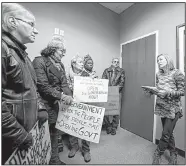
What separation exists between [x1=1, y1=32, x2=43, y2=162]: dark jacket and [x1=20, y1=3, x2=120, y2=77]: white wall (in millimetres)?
215

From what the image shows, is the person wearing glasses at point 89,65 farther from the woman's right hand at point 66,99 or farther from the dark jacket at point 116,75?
the woman's right hand at point 66,99

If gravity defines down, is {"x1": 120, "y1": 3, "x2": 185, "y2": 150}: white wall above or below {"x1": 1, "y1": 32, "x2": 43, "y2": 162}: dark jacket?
above

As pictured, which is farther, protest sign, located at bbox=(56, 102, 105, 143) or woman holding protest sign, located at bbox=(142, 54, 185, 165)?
woman holding protest sign, located at bbox=(142, 54, 185, 165)

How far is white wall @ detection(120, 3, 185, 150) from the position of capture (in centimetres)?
68

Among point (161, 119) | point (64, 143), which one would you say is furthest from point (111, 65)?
point (64, 143)

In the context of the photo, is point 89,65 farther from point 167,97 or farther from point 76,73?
point 167,97

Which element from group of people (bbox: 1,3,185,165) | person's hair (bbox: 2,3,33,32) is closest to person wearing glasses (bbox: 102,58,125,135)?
group of people (bbox: 1,3,185,165)

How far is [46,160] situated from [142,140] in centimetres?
63

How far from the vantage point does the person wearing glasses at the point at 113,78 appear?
0.77m

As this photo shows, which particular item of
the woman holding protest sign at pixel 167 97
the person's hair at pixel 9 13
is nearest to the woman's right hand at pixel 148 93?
the woman holding protest sign at pixel 167 97

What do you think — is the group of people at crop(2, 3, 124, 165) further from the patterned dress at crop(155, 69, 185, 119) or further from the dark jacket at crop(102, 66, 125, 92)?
the patterned dress at crop(155, 69, 185, 119)

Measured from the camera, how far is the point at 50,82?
0.65 meters

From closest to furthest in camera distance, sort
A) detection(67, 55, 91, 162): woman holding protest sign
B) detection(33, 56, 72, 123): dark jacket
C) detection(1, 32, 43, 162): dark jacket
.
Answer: detection(1, 32, 43, 162): dark jacket < detection(33, 56, 72, 123): dark jacket < detection(67, 55, 91, 162): woman holding protest sign

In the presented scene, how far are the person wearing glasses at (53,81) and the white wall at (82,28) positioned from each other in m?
0.05
